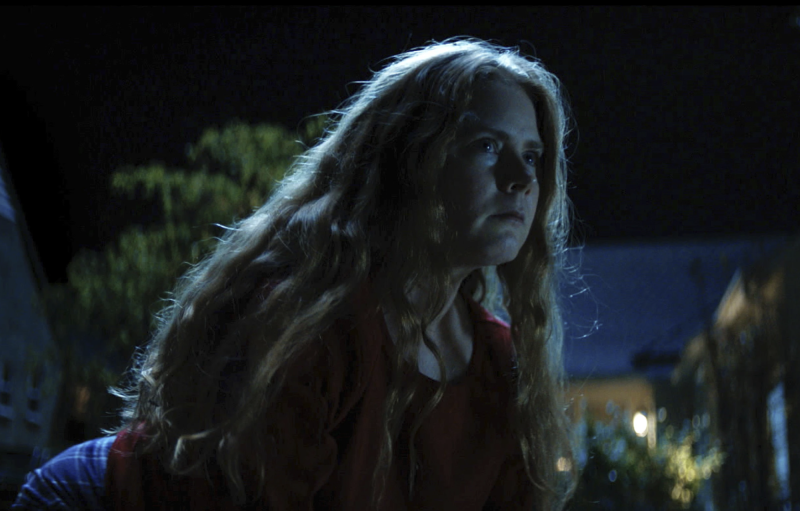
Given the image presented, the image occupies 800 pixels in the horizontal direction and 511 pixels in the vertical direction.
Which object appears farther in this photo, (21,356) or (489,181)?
(21,356)

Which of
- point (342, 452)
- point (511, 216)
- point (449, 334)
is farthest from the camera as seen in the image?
point (449, 334)

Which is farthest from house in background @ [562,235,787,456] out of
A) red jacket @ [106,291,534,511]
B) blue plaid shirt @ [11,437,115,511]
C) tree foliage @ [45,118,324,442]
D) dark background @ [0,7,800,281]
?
blue plaid shirt @ [11,437,115,511]

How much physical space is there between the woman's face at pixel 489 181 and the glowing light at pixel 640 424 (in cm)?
274

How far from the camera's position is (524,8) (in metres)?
2.98

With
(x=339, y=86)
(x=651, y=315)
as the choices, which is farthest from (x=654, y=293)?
(x=339, y=86)

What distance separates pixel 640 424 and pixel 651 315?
48 centimetres

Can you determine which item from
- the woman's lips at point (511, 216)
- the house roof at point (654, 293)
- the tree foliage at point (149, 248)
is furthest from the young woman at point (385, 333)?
the tree foliage at point (149, 248)

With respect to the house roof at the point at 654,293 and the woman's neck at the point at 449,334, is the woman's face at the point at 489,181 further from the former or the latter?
the house roof at the point at 654,293

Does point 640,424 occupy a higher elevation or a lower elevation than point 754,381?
higher

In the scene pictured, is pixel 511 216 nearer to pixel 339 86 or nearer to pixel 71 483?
pixel 71 483

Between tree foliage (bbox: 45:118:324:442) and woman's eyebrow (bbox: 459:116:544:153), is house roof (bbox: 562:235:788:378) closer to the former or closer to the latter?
tree foliage (bbox: 45:118:324:442)

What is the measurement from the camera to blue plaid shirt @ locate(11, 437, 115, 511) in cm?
110

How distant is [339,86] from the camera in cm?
302

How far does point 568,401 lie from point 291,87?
82.4 inches
